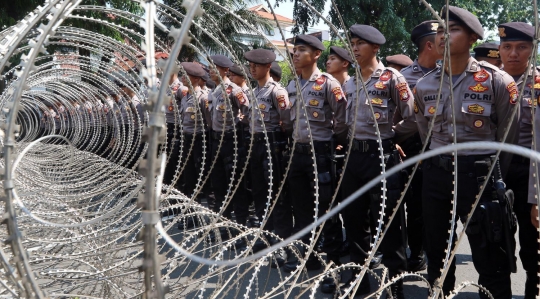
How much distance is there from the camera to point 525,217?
3.56m

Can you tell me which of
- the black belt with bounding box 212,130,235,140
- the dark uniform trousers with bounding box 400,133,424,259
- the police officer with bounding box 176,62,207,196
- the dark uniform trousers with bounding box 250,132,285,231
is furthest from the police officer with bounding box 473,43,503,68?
the police officer with bounding box 176,62,207,196

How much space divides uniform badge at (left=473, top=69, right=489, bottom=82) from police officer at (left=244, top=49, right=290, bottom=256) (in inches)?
100

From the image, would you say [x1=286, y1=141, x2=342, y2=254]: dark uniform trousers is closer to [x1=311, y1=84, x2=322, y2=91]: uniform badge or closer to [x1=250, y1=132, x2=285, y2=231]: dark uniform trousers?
[x1=311, y1=84, x2=322, y2=91]: uniform badge

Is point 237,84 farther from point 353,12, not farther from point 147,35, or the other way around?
point 353,12

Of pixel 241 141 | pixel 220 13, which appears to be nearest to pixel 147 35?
pixel 241 141

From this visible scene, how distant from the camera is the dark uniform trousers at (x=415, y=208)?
15.0 ft

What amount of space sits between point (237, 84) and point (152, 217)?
5932mm

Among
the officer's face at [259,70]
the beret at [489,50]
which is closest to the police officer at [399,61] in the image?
the beret at [489,50]

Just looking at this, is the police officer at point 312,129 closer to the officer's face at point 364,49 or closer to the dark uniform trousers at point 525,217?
the officer's face at point 364,49

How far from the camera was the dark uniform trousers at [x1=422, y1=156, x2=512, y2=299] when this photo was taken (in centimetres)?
312

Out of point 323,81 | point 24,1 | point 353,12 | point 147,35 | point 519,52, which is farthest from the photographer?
point 353,12

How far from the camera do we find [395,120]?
4516 mm

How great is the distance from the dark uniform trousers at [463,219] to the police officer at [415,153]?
918mm

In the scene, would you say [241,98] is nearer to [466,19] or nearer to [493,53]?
[493,53]
